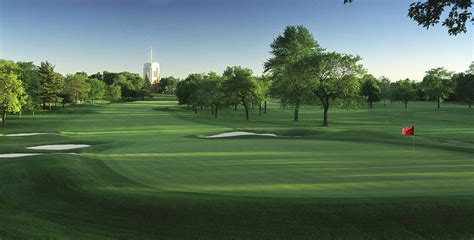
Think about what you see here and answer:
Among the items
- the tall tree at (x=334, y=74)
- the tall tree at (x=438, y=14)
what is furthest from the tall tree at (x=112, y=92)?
the tall tree at (x=438, y=14)

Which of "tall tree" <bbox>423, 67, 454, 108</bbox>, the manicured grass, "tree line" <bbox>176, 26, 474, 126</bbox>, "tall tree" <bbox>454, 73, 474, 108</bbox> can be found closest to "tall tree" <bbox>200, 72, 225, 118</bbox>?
"tree line" <bbox>176, 26, 474, 126</bbox>

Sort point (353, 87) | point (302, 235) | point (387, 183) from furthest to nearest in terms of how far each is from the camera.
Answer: point (353, 87) < point (387, 183) < point (302, 235)

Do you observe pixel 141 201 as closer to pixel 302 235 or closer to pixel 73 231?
pixel 73 231

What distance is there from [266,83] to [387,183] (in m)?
76.5

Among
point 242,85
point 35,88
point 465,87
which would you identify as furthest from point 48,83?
point 465,87

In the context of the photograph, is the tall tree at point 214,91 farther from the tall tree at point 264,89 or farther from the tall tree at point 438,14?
the tall tree at point 438,14

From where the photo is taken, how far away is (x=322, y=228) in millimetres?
8367

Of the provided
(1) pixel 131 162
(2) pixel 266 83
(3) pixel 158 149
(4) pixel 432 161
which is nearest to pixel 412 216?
(4) pixel 432 161

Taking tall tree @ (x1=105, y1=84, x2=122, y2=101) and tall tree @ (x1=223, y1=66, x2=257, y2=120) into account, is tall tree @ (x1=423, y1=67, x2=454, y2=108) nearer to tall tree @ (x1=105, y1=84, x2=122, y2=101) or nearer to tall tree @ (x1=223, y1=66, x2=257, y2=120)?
tall tree @ (x1=223, y1=66, x2=257, y2=120)

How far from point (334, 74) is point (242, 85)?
742 inches

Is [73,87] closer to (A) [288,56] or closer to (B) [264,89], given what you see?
(B) [264,89]

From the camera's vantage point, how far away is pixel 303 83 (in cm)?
5025

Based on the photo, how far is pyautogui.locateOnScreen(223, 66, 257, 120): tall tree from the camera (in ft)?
202

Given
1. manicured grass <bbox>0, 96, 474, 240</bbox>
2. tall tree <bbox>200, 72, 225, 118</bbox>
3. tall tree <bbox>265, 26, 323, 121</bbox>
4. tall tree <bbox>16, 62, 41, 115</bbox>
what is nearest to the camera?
manicured grass <bbox>0, 96, 474, 240</bbox>
